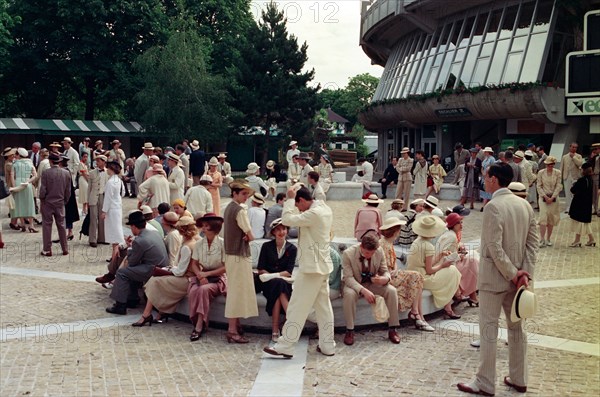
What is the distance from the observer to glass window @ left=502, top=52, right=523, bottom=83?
29.2m

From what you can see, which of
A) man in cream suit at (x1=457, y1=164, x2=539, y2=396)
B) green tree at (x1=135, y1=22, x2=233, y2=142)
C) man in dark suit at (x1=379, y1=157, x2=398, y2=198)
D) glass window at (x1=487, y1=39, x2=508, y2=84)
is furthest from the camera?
green tree at (x1=135, y1=22, x2=233, y2=142)

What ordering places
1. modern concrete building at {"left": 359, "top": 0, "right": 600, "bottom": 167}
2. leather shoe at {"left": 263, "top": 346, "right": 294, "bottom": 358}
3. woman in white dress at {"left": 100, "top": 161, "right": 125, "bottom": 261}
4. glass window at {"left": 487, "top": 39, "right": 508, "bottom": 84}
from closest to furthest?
leather shoe at {"left": 263, "top": 346, "right": 294, "bottom": 358} → woman in white dress at {"left": 100, "top": 161, "right": 125, "bottom": 261} → modern concrete building at {"left": 359, "top": 0, "right": 600, "bottom": 167} → glass window at {"left": 487, "top": 39, "right": 508, "bottom": 84}

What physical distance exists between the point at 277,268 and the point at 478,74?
2618cm

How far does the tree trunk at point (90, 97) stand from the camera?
45469mm

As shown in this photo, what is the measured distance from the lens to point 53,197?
1268 centimetres

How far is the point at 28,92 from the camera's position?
44906mm

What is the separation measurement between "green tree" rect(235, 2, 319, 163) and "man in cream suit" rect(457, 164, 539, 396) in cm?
3357

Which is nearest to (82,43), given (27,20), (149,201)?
(27,20)

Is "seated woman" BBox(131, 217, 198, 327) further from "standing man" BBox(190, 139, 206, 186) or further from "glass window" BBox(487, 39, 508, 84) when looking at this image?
"glass window" BBox(487, 39, 508, 84)

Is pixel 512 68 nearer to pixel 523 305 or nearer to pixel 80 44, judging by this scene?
pixel 523 305

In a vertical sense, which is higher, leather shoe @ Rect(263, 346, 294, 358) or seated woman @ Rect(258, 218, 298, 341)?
seated woman @ Rect(258, 218, 298, 341)

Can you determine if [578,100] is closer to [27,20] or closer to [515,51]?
[515,51]

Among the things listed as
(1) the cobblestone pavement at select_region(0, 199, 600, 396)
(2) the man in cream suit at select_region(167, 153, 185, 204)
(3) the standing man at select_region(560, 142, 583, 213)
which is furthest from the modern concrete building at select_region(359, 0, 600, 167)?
(1) the cobblestone pavement at select_region(0, 199, 600, 396)

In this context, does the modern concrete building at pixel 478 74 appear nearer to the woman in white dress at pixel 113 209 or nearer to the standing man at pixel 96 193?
the standing man at pixel 96 193
